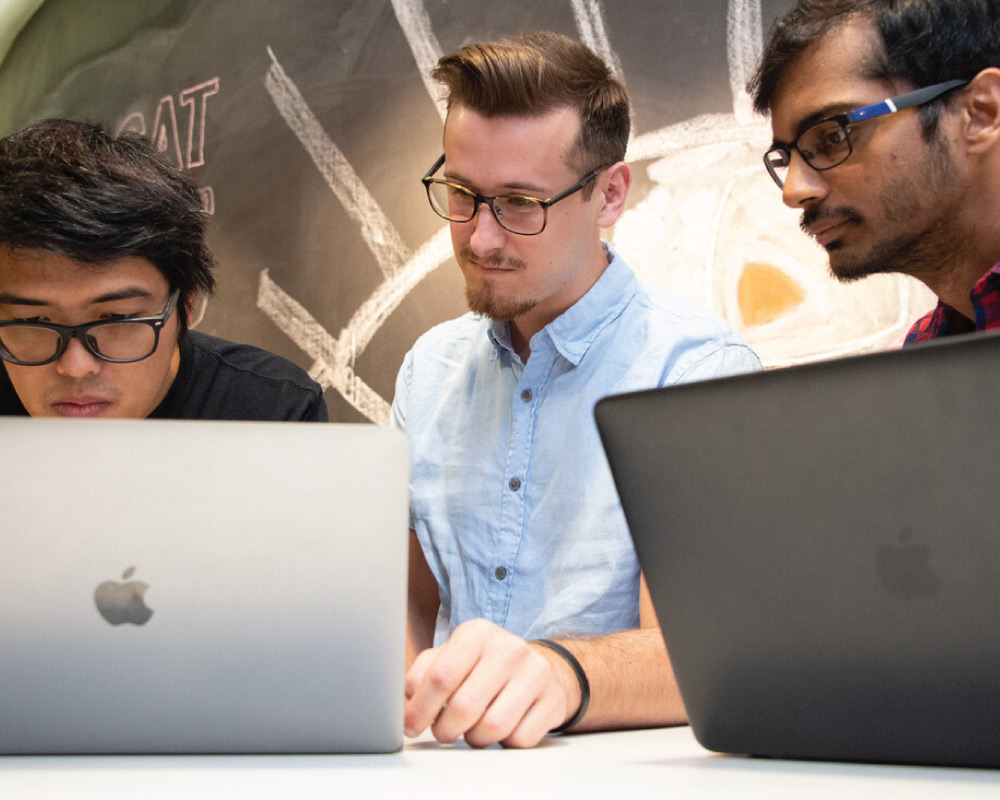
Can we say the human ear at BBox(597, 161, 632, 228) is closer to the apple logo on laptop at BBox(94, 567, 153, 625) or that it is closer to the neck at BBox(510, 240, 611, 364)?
the neck at BBox(510, 240, 611, 364)

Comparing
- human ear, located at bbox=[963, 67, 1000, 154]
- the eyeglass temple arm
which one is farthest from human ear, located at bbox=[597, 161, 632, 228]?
human ear, located at bbox=[963, 67, 1000, 154]

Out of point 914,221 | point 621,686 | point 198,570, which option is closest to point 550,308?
point 914,221

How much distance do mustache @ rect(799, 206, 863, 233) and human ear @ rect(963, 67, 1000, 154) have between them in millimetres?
187

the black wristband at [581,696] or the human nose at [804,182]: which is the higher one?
the human nose at [804,182]

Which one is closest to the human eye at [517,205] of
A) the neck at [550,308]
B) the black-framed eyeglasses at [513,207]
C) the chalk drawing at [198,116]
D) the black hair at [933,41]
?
the black-framed eyeglasses at [513,207]

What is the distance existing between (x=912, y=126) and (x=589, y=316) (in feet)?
1.85

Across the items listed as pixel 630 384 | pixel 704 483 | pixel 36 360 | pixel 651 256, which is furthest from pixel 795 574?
pixel 651 256

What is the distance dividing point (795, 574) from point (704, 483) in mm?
74

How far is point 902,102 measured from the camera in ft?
4.67

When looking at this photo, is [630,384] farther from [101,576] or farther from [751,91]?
[101,576]

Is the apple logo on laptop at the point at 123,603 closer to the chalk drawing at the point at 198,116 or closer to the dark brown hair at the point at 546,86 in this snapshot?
the dark brown hair at the point at 546,86

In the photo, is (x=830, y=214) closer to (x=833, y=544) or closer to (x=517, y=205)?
(x=517, y=205)

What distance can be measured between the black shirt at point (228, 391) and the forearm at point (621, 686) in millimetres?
802

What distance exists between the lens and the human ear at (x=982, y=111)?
1430 millimetres
